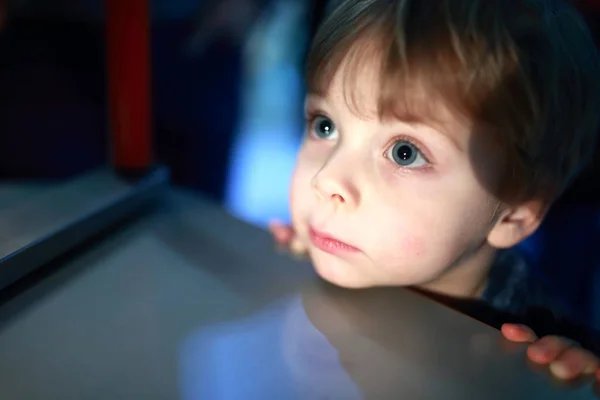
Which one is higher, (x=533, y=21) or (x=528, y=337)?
(x=533, y=21)

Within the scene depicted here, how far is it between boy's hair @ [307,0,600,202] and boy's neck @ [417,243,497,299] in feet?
0.30

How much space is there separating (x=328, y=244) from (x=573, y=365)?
207mm

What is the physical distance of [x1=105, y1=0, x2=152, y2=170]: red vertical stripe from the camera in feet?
2.42

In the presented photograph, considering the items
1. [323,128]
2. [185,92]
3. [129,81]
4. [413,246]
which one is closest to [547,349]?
[413,246]

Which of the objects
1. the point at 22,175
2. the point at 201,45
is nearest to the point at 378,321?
the point at 22,175

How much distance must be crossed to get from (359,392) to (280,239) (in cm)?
26

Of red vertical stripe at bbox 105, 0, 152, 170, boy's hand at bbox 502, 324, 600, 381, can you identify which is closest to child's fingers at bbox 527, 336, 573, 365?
boy's hand at bbox 502, 324, 600, 381

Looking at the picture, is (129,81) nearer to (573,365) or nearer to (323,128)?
(323,128)

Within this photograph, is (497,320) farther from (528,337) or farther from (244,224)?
(244,224)

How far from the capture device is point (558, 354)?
1.54 feet

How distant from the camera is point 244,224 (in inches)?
27.8

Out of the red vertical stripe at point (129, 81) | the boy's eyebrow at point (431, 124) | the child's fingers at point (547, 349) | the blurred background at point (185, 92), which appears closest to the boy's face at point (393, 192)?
the boy's eyebrow at point (431, 124)

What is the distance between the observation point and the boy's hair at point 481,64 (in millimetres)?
476

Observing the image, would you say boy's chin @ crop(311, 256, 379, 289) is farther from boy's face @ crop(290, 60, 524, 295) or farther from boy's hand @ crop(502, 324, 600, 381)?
boy's hand @ crop(502, 324, 600, 381)
